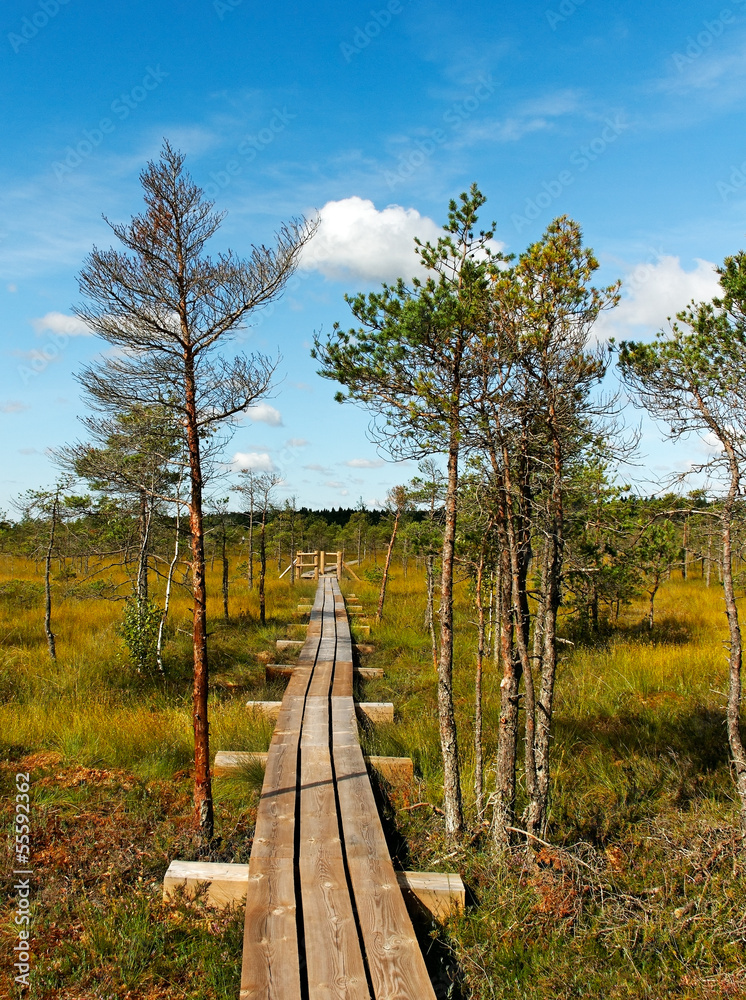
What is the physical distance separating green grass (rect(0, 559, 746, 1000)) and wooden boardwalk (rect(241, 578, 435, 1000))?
0.44 m

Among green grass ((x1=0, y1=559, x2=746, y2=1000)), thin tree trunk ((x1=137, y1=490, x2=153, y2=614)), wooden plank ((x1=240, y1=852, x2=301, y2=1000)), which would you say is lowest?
green grass ((x1=0, y1=559, x2=746, y2=1000))

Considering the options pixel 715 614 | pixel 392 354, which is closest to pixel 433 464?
pixel 392 354

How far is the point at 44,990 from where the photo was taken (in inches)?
168

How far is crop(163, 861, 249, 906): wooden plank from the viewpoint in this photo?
5.25m

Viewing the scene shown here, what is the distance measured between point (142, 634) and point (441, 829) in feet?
21.6

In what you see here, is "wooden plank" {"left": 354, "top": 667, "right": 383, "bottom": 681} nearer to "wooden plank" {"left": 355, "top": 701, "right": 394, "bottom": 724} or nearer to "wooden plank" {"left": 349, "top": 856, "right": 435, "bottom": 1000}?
"wooden plank" {"left": 355, "top": 701, "right": 394, "bottom": 724}

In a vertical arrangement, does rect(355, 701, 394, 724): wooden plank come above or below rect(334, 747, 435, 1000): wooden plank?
below

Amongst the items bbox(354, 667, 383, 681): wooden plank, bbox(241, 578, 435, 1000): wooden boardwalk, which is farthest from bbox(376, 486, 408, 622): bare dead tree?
bbox(241, 578, 435, 1000): wooden boardwalk

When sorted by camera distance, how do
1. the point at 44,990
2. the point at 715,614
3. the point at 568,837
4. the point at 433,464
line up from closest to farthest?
the point at 44,990, the point at 568,837, the point at 433,464, the point at 715,614

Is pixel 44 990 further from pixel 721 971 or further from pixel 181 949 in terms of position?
pixel 721 971

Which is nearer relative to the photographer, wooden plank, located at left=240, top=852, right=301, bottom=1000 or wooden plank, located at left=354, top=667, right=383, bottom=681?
wooden plank, located at left=240, top=852, right=301, bottom=1000

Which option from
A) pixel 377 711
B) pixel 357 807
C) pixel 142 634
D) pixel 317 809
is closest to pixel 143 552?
pixel 142 634

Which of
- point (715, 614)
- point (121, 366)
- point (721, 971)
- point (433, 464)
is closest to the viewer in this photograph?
point (721, 971)

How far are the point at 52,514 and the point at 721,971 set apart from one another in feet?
37.9
